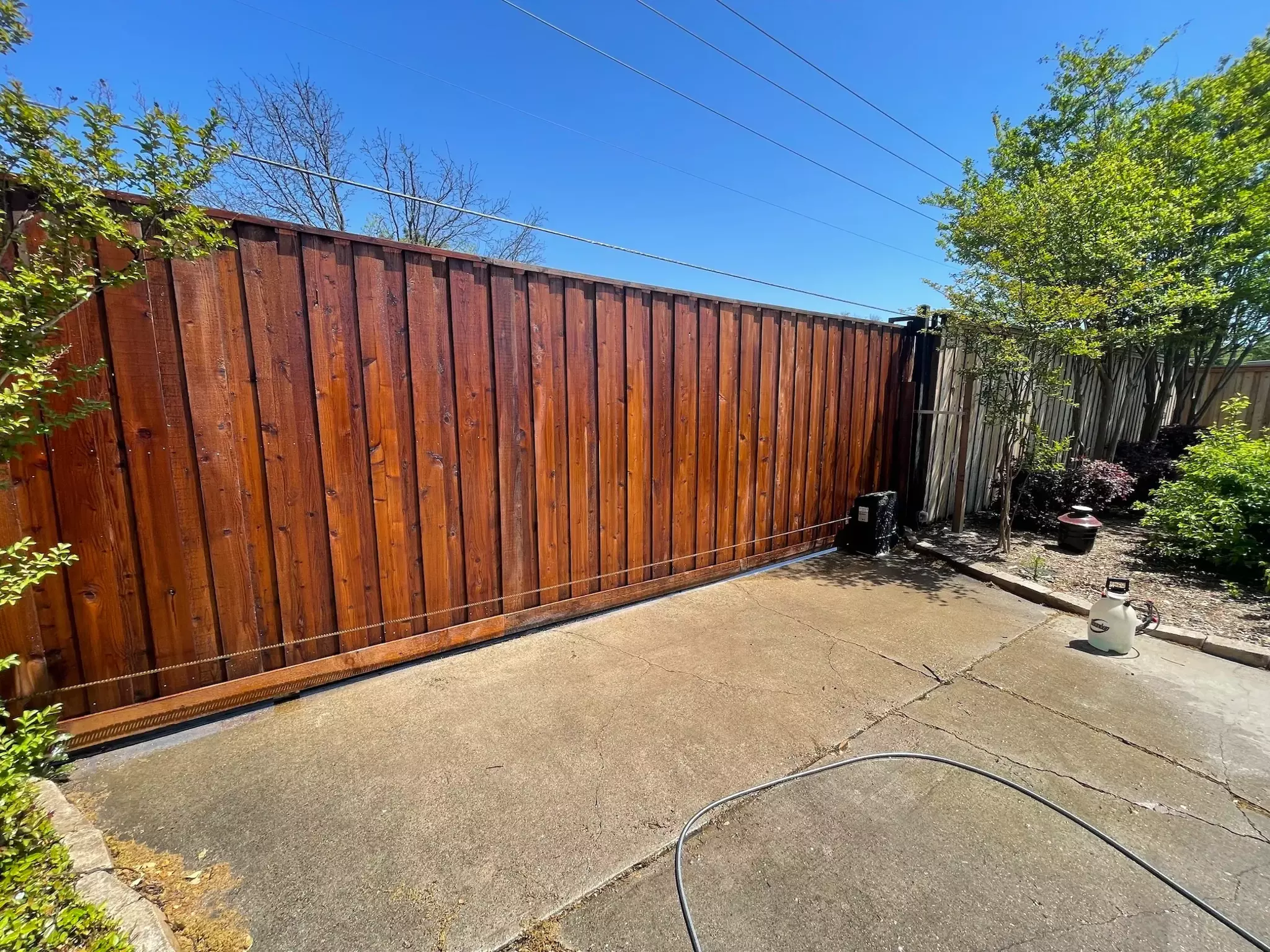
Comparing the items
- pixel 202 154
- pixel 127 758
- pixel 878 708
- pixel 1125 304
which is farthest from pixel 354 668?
pixel 1125 304

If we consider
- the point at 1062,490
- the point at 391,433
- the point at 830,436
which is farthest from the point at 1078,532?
the point at 391,433

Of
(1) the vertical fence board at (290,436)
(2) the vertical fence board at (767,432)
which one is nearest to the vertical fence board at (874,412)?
(2) the vertical fence board at (767,432)

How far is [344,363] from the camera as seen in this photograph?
2545 millimetres

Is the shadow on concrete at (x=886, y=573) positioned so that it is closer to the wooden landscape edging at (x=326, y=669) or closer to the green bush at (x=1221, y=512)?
the wooden landscape edging at (x=326, y=669)

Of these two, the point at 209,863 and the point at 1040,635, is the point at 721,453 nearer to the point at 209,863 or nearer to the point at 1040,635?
the point at 1040,635

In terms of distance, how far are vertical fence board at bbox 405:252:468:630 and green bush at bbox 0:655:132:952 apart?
1.51 m

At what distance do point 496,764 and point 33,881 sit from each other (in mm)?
1237

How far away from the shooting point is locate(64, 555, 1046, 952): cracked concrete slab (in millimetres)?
1537

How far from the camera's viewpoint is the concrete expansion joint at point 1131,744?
1944 millimetres

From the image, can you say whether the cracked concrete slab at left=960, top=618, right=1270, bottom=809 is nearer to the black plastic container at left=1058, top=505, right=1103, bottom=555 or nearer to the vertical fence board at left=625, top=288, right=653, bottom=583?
the black plastic container at left=1058, top=505, right=1103, bottom=555

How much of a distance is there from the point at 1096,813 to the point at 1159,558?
13.4 feet

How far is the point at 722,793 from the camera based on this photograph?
1.93m

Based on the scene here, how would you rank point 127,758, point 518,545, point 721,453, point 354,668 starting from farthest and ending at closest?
1. point 721,453
2. point 518,545
3. point 354,668
4. point 127,758

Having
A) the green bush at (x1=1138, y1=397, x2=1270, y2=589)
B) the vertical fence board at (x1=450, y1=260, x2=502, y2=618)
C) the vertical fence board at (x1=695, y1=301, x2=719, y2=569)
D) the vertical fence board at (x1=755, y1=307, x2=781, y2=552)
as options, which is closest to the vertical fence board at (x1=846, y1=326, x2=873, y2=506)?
the vertical fence board at (x1=755, y1=307, x2=781, y2=552)
